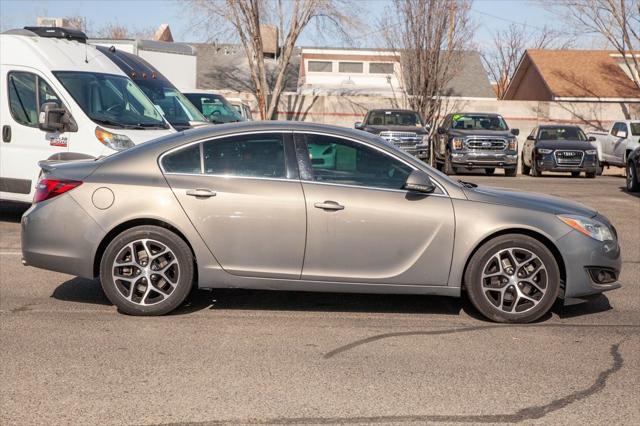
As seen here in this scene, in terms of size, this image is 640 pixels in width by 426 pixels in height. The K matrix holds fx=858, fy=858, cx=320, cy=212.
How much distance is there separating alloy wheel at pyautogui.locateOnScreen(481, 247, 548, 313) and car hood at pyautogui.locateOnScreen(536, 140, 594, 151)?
1839cm

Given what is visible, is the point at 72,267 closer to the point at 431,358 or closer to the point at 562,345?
the point at 431,358

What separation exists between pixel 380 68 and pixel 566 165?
20.7 meters

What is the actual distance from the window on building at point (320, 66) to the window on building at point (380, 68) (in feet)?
7.70

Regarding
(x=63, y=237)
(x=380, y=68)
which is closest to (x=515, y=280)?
(x=63, y=237)

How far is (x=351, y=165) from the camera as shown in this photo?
21.8 feet

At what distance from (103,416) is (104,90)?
317 inches

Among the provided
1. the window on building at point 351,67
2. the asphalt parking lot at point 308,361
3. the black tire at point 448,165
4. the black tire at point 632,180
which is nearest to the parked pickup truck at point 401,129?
the black tire at point 448,165

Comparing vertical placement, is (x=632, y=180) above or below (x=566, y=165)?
above

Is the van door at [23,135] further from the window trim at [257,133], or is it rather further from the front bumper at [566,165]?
the front bumper at [566,165]

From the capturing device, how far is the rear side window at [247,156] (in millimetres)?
6621

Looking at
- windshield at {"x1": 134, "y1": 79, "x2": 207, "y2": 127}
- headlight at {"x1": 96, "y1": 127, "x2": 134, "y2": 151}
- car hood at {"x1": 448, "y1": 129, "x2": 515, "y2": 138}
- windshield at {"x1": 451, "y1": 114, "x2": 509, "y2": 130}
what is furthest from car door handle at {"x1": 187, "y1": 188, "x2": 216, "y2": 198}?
windshield at {"x1": 451, "y1": 114, "x2": 509, "y2": 130}

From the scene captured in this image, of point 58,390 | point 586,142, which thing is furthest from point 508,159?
point 58,390

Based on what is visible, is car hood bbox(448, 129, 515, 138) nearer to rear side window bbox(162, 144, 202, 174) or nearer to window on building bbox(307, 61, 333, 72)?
rear side window bbox(162, 144, 202, 174)

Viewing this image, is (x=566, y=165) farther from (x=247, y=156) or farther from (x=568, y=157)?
(x=247, y=156)
